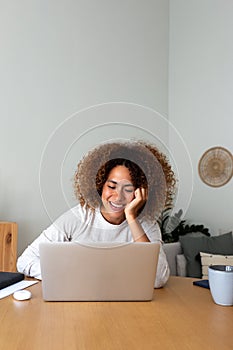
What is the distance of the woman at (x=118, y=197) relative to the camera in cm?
145

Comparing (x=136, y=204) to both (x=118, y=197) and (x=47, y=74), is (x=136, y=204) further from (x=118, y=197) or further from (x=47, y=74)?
(x=47, y=74)

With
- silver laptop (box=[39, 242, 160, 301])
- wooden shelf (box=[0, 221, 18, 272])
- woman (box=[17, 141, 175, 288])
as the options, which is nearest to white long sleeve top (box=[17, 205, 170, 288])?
woman (box=[17, 141, 175, 288])

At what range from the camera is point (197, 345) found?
1022 millimetres

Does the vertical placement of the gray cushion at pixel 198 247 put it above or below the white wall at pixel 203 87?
below

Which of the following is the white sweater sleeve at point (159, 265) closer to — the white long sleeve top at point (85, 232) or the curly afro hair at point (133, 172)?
the white long sleeve top at point (85, 232)

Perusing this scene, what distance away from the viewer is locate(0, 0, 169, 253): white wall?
3.64 m

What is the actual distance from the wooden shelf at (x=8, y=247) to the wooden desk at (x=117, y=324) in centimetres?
179

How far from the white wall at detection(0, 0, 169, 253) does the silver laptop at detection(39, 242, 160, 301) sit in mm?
2347

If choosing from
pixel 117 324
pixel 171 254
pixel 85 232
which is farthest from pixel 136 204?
pixel 171 254

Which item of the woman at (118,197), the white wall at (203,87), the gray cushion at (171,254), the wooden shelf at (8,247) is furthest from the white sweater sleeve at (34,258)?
the white wall at (203,87)

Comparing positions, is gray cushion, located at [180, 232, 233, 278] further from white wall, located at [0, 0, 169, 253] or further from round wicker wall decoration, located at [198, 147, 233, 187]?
white wall, located at [0, 0, 169, 253]

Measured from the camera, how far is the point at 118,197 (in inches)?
58.4

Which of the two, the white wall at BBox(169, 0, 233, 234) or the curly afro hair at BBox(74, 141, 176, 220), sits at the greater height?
the white wall at BBox(169, 0, 233, 234)

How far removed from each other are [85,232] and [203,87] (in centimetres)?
297
